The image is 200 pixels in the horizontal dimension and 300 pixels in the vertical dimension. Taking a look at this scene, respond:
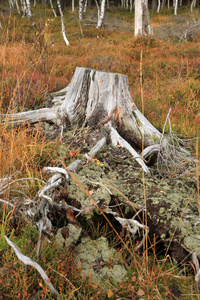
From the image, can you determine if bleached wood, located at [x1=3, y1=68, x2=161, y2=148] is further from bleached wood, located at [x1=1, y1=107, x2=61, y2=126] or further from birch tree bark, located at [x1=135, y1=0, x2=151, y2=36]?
birch tree bark, located at [x1=135, y1=0, x2=151, y2=36]

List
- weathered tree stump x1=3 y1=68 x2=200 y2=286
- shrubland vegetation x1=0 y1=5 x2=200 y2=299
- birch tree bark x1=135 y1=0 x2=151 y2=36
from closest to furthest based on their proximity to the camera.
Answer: shrubland vegetation x1=0 y1=5 x2=200 y2=299 < weathered tree stump x1=3 y1=68 x2=200 y2=286 < birch tree bark x1=135 y1=0 x2=151 y2=36

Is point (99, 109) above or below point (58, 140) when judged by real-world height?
above

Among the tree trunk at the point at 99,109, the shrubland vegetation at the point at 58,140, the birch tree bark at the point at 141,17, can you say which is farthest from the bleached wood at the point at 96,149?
the birch tree bark at the point at 141,17

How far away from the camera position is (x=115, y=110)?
4.09 meters

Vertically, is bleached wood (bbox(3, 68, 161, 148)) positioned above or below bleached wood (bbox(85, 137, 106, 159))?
above

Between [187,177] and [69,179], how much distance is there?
168 centimetres

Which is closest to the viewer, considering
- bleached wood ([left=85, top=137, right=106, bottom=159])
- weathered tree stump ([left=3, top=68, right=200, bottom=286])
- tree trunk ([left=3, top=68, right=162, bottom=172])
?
weathered tree stump ([left=3, top=68, right=200, bottom=286])

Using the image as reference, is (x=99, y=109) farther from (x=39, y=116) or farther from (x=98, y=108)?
(x=39, y=116)

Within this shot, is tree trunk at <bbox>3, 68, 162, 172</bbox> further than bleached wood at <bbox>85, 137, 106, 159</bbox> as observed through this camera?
Yes

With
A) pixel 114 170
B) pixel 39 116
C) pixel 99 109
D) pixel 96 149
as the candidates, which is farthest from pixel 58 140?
pixel 114 170

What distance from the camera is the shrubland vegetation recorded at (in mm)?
1752

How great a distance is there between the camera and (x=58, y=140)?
12.0ft

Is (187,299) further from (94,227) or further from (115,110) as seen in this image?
(115,110)

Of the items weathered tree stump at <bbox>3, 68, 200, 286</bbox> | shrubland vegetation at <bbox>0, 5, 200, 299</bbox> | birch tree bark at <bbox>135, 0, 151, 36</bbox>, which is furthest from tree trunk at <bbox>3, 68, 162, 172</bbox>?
birch tree bark at <bbox>135, 0, 151, 36</bbox>
